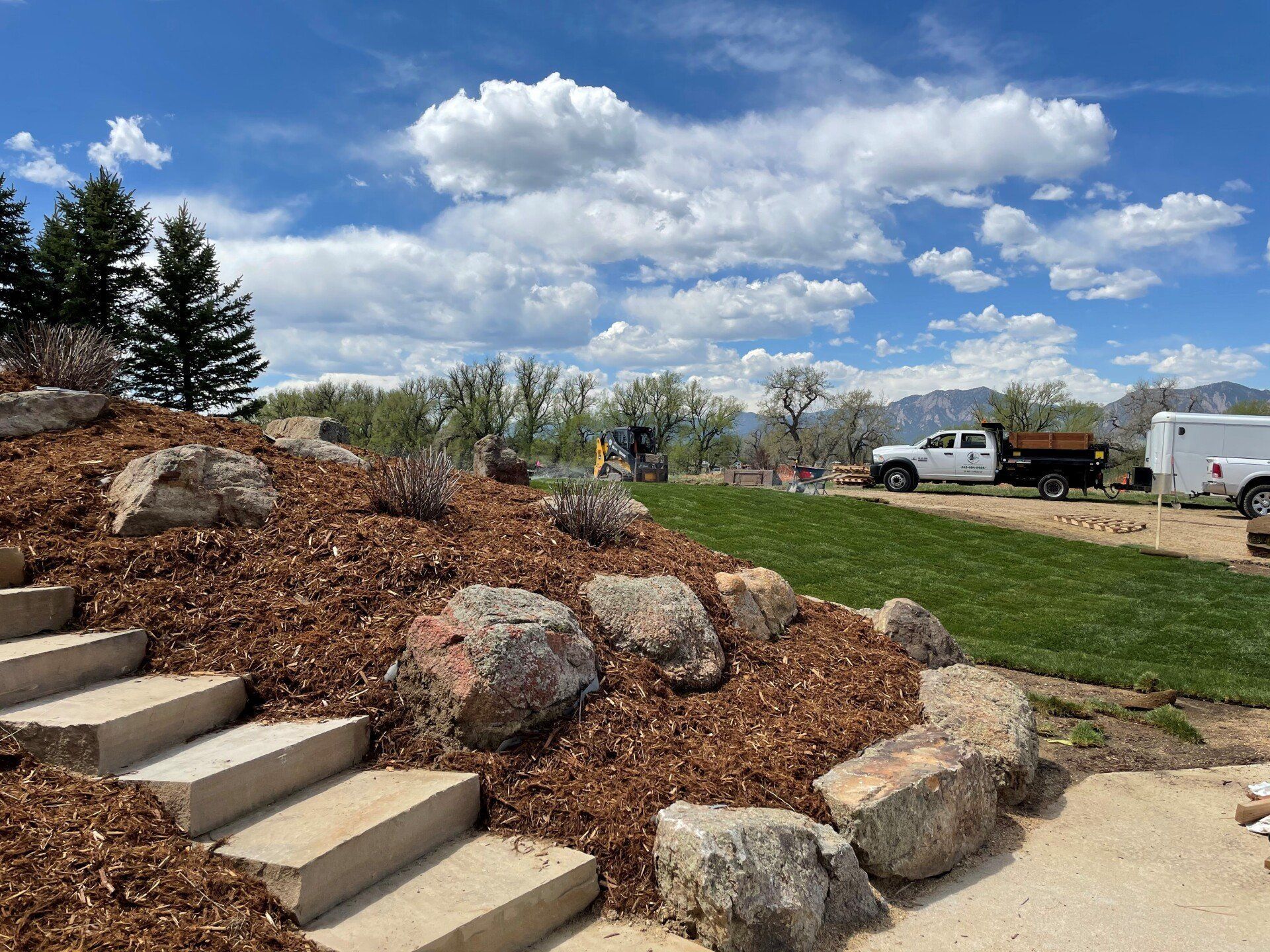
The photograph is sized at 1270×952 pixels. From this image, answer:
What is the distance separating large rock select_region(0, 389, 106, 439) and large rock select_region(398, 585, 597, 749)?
3.66 m

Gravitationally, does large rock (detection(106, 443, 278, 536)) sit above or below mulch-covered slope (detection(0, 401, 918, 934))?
above

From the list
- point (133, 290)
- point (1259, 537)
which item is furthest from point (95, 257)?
point (1259, 537)

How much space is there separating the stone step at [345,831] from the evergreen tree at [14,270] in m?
31.2

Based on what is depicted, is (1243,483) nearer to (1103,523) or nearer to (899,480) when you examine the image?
(1103,523)

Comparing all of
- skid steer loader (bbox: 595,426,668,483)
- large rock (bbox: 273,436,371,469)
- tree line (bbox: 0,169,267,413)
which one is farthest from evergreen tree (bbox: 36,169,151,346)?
large rock (bbox: 273,436,371,469)

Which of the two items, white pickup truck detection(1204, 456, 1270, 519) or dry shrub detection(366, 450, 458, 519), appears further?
white pickup truck detection(1204, 456, 1270, 519)

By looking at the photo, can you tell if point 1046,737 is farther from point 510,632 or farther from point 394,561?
point 394,561

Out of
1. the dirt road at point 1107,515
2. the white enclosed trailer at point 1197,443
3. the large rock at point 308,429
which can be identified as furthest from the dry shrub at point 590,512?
the white enclosed trailer at point 1197,443

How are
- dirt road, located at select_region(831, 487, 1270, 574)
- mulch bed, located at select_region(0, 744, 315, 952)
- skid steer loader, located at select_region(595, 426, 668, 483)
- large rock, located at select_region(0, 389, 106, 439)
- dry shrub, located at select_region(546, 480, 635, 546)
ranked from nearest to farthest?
mulch bed, located at select_region(0, 744, 315, 952)
large rock, located at select_region(0, 389, 106, 439)
dry shrub, located at select_region(546, 480, 635, 546)
dirt road, located at select_region(831, 487, 1270, 574)
skid steer loader, located at select_region(595, 426, 668, 483)

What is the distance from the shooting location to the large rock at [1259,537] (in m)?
14.4

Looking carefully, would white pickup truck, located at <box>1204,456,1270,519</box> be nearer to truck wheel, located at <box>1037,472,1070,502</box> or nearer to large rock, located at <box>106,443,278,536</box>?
truck wheel, located at <box>1037,472,1070,502</box>

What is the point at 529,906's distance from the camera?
271 centimetres

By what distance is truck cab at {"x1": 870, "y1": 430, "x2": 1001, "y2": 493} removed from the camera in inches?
920

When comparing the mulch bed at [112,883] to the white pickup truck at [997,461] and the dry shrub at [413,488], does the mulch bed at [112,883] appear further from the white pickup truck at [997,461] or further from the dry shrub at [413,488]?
the white pickup truck at [997,461]
